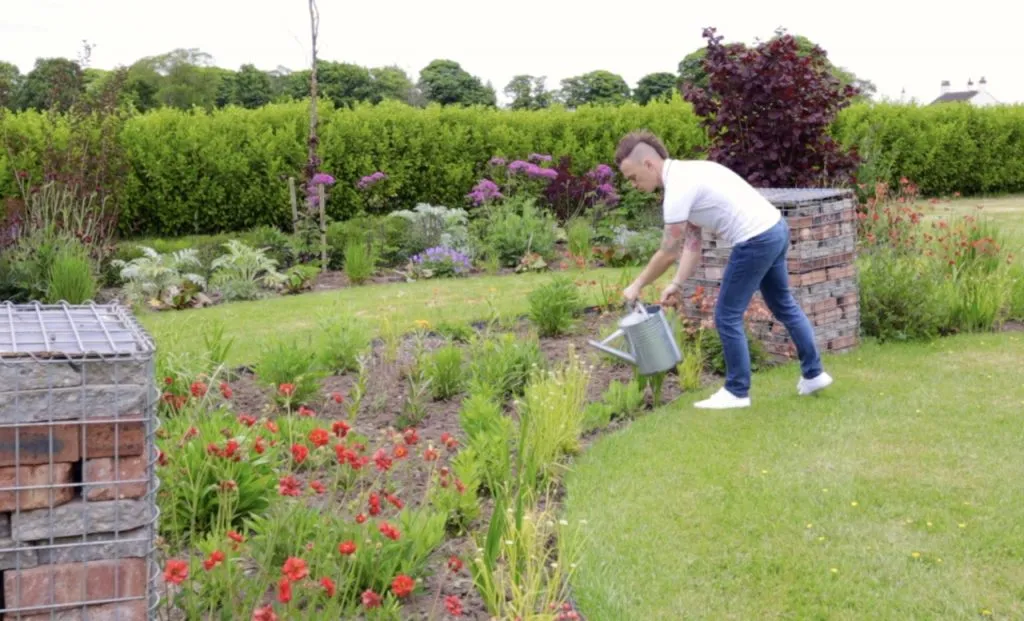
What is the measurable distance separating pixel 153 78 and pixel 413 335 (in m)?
31.3

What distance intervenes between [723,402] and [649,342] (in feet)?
1.93

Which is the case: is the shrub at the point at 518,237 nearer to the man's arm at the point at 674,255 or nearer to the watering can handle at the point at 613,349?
the man's arm at the point at 674,255

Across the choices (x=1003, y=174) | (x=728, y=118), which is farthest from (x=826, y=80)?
(x=1003, y=174)

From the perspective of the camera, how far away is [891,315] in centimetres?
711

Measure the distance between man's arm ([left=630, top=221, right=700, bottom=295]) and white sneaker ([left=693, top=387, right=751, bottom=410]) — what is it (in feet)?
2.35

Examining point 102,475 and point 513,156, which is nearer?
point 102,475

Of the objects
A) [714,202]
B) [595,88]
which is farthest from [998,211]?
[595,88]

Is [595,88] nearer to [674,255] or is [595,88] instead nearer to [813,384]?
[813,384]

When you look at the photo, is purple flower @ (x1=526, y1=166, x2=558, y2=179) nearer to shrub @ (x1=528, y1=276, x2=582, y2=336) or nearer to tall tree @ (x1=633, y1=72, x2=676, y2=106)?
shrub @ (x1=528, y1=276, x2=582, y2=336)

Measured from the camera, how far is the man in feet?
17.3

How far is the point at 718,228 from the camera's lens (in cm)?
545

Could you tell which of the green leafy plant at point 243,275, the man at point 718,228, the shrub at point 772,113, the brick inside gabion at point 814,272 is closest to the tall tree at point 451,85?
the green leafy plant at point 243,275

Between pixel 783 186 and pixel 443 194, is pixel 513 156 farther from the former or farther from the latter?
pixel 783 186

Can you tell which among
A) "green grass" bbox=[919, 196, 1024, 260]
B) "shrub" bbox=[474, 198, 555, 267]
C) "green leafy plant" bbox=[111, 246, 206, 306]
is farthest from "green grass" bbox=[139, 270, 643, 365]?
"green grass" bbox=[919, 196, 1024, 260]
